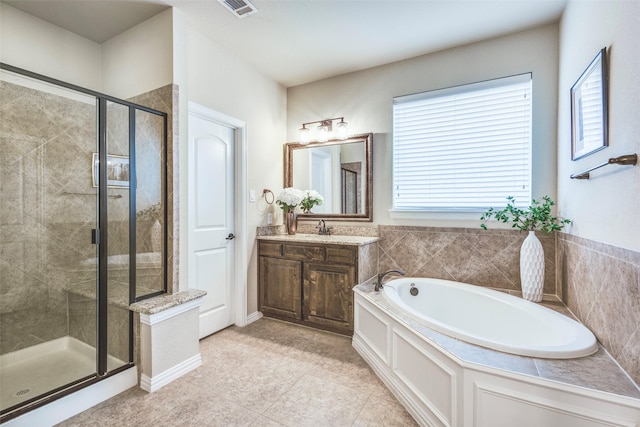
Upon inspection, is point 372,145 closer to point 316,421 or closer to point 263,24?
point 263,24

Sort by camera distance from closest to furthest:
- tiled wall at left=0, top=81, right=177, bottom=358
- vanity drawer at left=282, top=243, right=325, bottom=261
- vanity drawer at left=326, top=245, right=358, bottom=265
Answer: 1. tiled wall at left=0, top=81, right=177, bottom=358
2. vanity drawer at left=326, top=245, right=358, bottom=265
3. vanity drawer at left=282, top=243, right=325, bottom=261

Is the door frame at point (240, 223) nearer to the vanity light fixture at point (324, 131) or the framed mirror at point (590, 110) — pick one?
the vanity light fixture at point (324, 131)

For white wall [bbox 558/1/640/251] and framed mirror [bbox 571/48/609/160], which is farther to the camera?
framed mirror [bbox 571/48/609/160]

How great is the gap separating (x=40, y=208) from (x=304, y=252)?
2.08 meters

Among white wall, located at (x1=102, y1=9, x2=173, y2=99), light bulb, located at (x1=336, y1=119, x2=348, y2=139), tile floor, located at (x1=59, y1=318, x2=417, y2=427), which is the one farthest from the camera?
light bulb, located at (x1=336, y1=119, x2=348, y2=139)

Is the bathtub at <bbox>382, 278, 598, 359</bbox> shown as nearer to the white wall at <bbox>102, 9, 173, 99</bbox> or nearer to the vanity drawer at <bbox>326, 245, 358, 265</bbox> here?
the vanity drawer at <bbox>326, 245, 358, 265</bbox>

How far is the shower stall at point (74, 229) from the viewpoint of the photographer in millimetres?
1901

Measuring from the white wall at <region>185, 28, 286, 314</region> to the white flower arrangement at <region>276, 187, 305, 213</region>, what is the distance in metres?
0.20

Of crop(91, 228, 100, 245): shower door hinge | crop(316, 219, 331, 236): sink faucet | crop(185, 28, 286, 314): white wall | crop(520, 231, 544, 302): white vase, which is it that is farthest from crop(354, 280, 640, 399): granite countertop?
crop(91, 228, 100, 245): shower door hinge

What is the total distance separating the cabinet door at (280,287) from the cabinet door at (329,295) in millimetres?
93

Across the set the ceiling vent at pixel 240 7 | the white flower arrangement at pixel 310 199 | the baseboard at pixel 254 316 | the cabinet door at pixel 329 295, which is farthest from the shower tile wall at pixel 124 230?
the white flower arrangement at pixel 310 199

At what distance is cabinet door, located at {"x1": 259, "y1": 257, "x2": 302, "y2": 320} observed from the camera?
293cm

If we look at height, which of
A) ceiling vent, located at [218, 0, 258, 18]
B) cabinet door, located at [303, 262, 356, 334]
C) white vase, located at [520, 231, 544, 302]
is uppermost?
ceiling vent, located at [218, 0, 258, 18]

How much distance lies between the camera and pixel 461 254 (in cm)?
267
